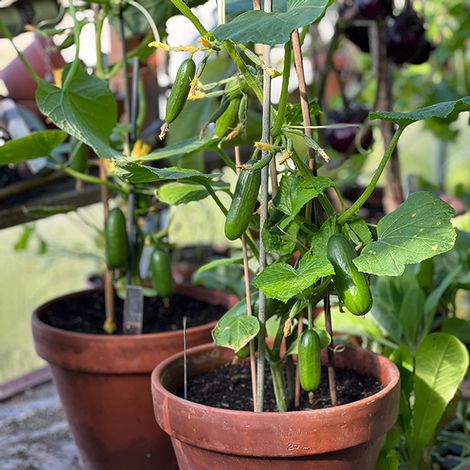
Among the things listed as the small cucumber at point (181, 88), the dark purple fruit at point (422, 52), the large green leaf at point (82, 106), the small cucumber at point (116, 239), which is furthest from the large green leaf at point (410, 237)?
the dark purple fruit at point (422, 52)

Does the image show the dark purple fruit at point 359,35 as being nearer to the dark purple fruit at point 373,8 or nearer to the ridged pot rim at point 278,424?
the dark purple fruit at point 373,8

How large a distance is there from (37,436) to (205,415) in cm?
65

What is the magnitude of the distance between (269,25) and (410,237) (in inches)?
9.2

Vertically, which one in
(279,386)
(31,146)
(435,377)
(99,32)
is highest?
(99,32)

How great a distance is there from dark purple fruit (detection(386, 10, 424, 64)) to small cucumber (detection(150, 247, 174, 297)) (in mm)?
613

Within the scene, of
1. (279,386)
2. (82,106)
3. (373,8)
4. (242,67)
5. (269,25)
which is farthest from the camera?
(373,8)

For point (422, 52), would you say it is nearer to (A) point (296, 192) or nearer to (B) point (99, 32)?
(B) point (99, 32)

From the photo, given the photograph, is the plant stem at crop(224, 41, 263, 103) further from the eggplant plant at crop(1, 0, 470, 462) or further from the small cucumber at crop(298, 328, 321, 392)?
the small cucumber at crop(298, 328, 321, 392)

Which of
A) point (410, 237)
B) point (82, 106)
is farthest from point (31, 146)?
point (410, 237)

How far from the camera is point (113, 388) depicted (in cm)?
101

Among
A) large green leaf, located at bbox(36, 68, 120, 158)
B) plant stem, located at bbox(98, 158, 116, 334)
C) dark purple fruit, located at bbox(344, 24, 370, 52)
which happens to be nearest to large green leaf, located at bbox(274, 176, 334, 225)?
large green leaf, located at bbox(36, 68, 120, 158)

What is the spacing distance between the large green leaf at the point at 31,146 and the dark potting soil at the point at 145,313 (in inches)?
11.7

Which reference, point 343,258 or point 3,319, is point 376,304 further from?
point 3,319

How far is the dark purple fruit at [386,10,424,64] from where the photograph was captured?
1.35 meters
